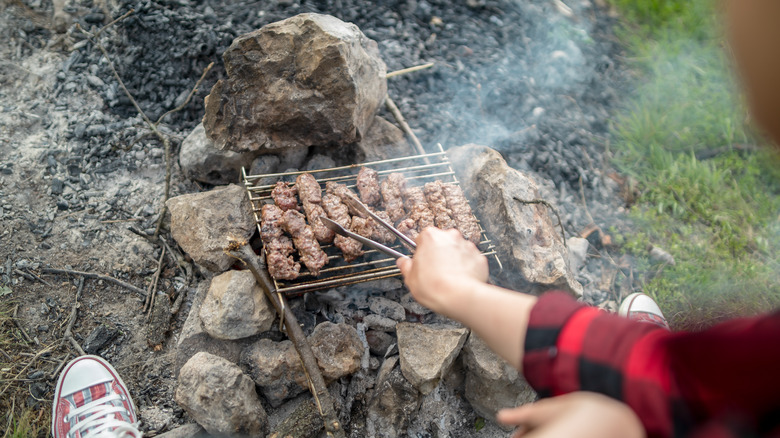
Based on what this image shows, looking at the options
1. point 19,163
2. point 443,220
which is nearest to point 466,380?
point 443,220

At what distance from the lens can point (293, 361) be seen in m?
3.38

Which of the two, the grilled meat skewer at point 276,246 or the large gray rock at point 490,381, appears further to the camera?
the large gray rock at point 490,381

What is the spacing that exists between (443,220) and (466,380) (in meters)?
1.22

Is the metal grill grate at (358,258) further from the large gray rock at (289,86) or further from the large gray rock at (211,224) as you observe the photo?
the large gray rock at (289,86)

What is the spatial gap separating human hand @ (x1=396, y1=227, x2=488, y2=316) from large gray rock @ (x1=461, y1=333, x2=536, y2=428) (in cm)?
156

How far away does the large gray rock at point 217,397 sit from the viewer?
3.07 m

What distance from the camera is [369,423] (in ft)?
11.4

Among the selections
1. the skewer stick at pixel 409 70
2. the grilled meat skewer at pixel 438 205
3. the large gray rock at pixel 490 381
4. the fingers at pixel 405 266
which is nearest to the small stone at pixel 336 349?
the large gray rock at pixel 490 381

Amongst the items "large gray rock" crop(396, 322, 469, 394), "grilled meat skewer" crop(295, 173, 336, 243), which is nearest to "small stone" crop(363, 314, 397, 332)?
"large gray rock" crop(396, 322, 469, 394)

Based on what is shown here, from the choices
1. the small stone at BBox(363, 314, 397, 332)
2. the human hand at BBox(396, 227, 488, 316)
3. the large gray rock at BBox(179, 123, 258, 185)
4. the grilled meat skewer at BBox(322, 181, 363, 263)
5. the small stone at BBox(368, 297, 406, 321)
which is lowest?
the small stone at BBox(363, 314, 397, 332)

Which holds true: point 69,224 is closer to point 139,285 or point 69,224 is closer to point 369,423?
point 139,285

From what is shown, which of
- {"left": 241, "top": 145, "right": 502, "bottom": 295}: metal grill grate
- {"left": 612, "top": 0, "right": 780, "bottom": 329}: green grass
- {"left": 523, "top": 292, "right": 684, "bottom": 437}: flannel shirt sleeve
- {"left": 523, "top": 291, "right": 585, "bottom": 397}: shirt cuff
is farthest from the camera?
{"left": 612, "top": 0, "right": 780, "bottom": 329}: green grass

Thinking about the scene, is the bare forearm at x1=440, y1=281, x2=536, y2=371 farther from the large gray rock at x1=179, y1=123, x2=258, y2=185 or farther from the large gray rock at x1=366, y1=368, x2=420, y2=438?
the large gray rock at x1=179, y1=123, x2=258, y2=185

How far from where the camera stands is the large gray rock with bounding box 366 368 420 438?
11.3 feet
